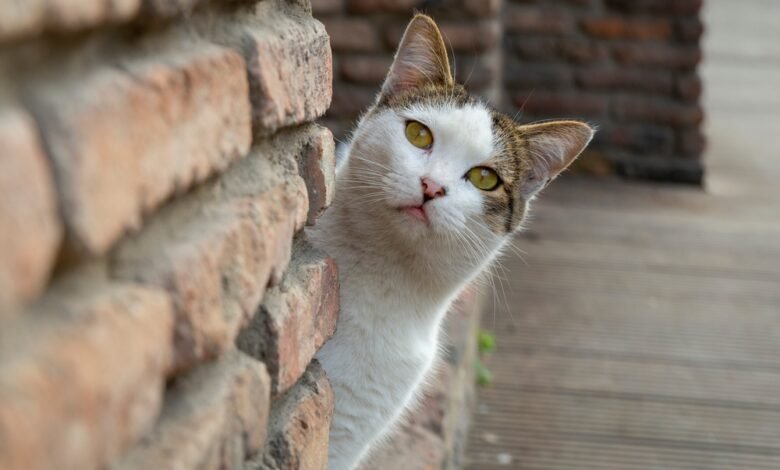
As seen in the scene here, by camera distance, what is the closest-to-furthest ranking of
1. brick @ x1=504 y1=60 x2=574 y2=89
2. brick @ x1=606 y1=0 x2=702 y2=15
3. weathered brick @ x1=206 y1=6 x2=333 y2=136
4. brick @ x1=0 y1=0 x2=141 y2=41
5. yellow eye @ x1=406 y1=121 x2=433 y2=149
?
brick @ x1=0 y1=0 x2=141 y2=41
weathered brick @ x1=206 y1=6 x2=333 y2=136
yellow eye @ x1=406 y1=121 x2=433 y2=149
brick @ x1=606 y1=0 x2=702 y2=15
brick @ x1=504 y1=60 x2=574 y2=89

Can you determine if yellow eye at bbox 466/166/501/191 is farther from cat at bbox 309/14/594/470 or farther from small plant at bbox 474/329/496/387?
small plant at bbox 474/329/496/387

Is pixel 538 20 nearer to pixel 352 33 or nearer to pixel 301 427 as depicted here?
pixel 352 33

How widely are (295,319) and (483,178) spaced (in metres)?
0.96

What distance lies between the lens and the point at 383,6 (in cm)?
341

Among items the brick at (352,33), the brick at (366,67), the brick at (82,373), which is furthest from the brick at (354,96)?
the brick at (82,373)

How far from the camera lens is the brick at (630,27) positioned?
15.5 feet

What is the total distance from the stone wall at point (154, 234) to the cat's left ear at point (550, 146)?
3.38 feet

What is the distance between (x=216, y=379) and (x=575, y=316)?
2.74m

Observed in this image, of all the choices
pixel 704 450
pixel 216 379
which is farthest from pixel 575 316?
pixel 216 379

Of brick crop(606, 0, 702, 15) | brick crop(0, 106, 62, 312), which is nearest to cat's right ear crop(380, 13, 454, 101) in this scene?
brick crop(0, 106, 62, 312)

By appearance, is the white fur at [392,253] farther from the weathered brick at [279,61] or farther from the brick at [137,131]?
the brick at [137,131]

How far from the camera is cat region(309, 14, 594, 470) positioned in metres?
1.63

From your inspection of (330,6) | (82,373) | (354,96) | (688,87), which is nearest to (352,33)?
(330,6)

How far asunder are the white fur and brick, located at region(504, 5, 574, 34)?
2874mm
